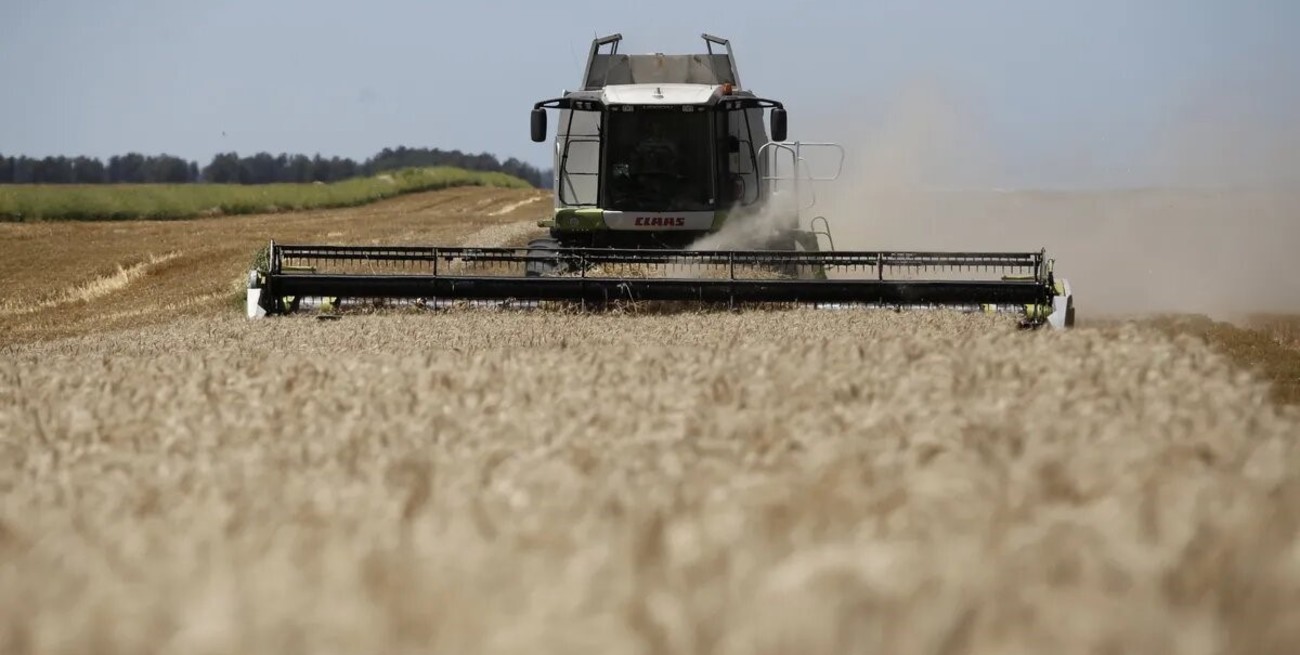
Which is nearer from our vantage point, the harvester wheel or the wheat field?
the wheat field

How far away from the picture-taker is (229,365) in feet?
15.5

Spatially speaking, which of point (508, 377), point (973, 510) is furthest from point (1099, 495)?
point (508, 377)

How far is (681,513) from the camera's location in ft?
7.09

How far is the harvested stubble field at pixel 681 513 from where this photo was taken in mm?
1759

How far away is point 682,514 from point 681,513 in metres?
0.01

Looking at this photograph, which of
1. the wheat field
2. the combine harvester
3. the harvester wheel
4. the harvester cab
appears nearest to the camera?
the wheat field

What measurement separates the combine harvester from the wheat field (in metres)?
8.78

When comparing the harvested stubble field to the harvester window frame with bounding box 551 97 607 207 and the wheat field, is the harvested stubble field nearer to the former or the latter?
the wheat field

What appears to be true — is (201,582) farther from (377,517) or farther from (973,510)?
(973,510)

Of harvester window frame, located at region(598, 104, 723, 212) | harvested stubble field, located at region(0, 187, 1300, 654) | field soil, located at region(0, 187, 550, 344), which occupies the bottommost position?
field soil, located at region(0, 187, 550, 344)

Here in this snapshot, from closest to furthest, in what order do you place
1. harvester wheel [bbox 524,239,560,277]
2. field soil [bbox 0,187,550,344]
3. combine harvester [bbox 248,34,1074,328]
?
combine harvester [bbox 248,34,1074,328] < harvester wheel [bbox 524,239,560,277] < field soil [bbox 0,187,550,344]

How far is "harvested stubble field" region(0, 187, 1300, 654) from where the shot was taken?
5.77 ft

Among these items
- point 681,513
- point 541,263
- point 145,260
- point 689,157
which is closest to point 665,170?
point 689,157

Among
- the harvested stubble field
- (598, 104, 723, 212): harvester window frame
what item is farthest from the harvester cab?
the harvested stubble field
